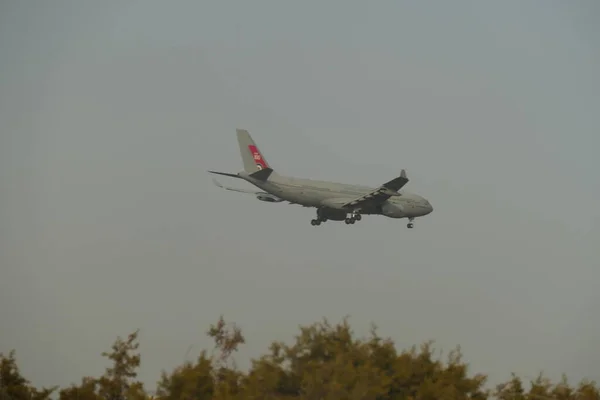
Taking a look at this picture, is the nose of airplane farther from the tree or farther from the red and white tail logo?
the tree

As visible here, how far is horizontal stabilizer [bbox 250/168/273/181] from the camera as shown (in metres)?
73.7

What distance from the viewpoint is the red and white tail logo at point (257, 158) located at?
250 feet

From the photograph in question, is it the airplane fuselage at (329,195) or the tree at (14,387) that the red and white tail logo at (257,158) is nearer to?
the airplane fuselage at (329,195)

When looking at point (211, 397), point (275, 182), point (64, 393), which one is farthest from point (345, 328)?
point (275, 182)

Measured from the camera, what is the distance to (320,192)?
250 feet

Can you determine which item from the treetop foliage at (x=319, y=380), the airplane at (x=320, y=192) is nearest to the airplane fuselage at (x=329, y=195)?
the airplane at (x=320, y=192)

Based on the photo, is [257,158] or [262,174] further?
[257,158]

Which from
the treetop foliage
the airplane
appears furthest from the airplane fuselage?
the treetop foliage

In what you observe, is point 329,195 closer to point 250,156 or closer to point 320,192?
point 320,192

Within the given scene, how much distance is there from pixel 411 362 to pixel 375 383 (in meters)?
5.08

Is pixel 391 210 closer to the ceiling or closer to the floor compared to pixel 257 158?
closer to the floor

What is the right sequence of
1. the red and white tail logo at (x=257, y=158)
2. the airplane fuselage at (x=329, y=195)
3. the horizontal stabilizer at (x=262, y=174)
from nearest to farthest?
the horizontal stabilizer at (x=262, y=174)
the airplane fuselage at (x=329, y=195)
the red and white tail logo at (x=257, y=158)

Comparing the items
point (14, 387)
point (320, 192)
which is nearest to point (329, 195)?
point (320, 192)

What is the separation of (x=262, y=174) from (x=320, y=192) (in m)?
5.10
